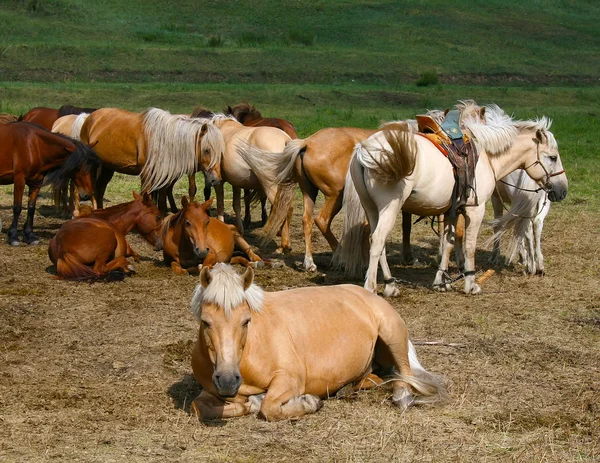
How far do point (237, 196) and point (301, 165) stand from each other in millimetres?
2197

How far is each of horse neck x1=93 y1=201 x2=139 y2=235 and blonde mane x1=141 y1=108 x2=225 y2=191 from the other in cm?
168

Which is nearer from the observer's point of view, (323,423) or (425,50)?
(323,423)

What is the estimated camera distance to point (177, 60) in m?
37.8

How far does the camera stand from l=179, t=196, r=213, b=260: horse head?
9.32m

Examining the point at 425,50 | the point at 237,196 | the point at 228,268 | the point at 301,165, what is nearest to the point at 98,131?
the point at 237,196

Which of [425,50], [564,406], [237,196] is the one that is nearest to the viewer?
[564,406]

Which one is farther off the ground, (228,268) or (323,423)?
(228,268)

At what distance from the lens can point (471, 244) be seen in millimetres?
9086

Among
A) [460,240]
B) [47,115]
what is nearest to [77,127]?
[47,115]

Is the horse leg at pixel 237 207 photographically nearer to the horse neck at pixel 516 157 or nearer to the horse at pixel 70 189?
the horse at pixel 70 189

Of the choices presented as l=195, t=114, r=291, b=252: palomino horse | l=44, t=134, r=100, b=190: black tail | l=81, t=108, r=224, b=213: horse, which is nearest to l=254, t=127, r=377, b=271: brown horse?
l=195, t=114, r=291, b=252: palomino horse

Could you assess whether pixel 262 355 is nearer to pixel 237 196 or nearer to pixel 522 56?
pixel 237 196

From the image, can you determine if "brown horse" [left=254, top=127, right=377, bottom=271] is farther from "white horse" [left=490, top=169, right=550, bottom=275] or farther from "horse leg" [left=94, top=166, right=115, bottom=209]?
"horse leg" [left=94, top=166, right=115, bottom=209]

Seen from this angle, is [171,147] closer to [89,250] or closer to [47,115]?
[89,250]
